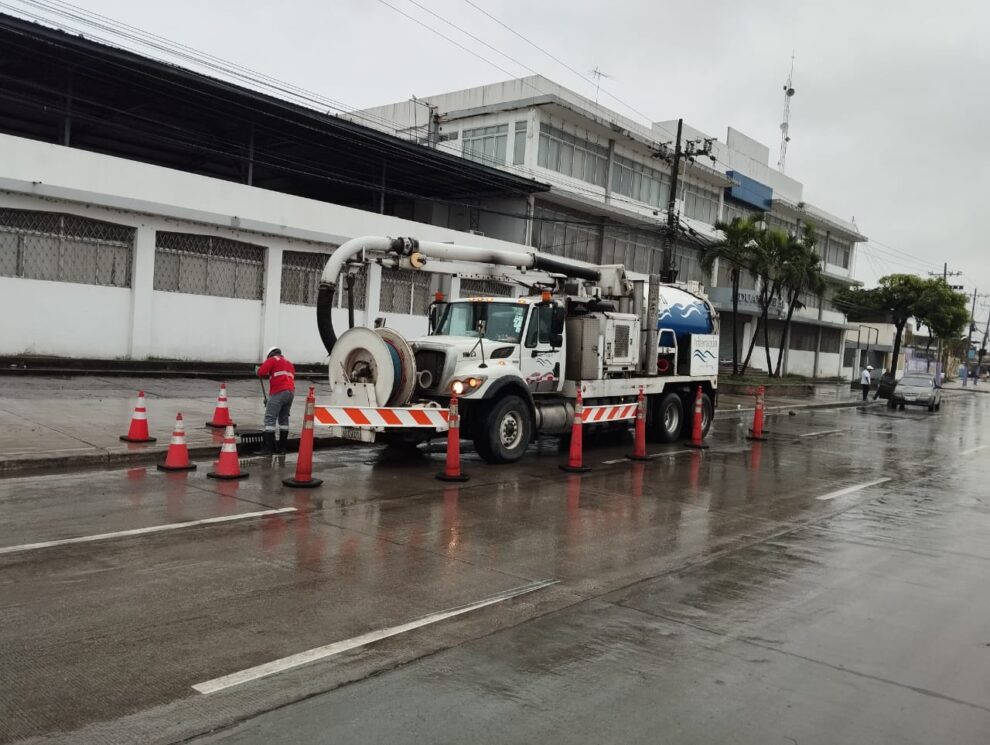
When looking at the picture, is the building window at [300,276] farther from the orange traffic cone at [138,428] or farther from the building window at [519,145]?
the orange traffic cone at [138,428]

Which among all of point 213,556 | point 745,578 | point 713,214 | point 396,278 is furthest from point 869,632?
point 713,214

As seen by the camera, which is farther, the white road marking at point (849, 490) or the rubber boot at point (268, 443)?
the rubber boot at point (268, 443)

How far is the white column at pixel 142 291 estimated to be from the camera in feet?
72.3

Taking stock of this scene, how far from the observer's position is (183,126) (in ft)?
90.7

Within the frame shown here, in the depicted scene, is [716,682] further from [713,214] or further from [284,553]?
[713,214]

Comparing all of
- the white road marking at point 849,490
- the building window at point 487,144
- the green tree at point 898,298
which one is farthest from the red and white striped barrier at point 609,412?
the green tree at point 898,298

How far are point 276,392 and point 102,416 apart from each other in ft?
13.0

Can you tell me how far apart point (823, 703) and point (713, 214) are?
49543 mm

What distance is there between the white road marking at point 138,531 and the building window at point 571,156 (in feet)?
97.7

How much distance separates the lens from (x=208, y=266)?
23906mm

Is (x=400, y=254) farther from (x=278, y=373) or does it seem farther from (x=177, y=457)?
(x=177, y=457)

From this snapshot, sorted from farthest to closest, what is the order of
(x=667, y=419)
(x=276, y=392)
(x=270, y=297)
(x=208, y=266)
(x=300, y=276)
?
1. (x=300, y=276)
2. (x=270, y=297)
3. (x=208, y=266)
4. (x=667, y=419)
5. (x=276, y=392)

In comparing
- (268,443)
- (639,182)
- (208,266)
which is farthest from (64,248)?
(639,182)

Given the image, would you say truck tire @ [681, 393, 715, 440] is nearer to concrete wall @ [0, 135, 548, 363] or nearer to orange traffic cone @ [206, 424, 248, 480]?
orange traffic cone @ [206, 424, 248, 480]
